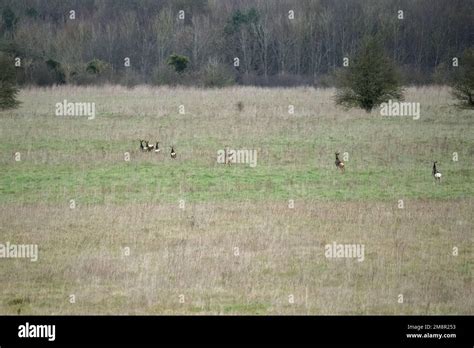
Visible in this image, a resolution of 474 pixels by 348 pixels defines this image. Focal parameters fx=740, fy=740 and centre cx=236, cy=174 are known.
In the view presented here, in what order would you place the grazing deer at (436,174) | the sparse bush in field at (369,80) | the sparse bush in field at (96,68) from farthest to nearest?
the sparse bush in field at (96,68)
the sparse bush in field at (369,80)
the grazing deer at (436,174)

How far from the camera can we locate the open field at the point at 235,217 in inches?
422

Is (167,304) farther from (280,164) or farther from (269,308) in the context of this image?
(280,164)

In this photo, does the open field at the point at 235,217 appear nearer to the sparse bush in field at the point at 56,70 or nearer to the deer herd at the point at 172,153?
the deer herd at the point at 172,153

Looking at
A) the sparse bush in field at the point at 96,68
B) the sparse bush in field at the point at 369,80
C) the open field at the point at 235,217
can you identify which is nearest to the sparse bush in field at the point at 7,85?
the open field at the point at 235,217

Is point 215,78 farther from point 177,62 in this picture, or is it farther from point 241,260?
point 241,260

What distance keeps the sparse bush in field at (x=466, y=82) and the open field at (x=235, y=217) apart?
4.51m

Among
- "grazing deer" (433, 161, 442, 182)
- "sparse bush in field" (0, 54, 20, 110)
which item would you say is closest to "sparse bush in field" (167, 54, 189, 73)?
"sparse bush in field" (0, 54, 20, 110)

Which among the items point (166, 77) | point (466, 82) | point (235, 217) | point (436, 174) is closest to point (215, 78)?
point (166, 77)

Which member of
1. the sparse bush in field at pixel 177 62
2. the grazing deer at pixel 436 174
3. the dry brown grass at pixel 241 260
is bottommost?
the dry brown grass at pixel 241 260

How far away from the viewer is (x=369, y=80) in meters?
32.4

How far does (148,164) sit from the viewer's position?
810 inches

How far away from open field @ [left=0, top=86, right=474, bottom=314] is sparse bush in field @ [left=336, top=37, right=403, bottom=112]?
4.26 metres
